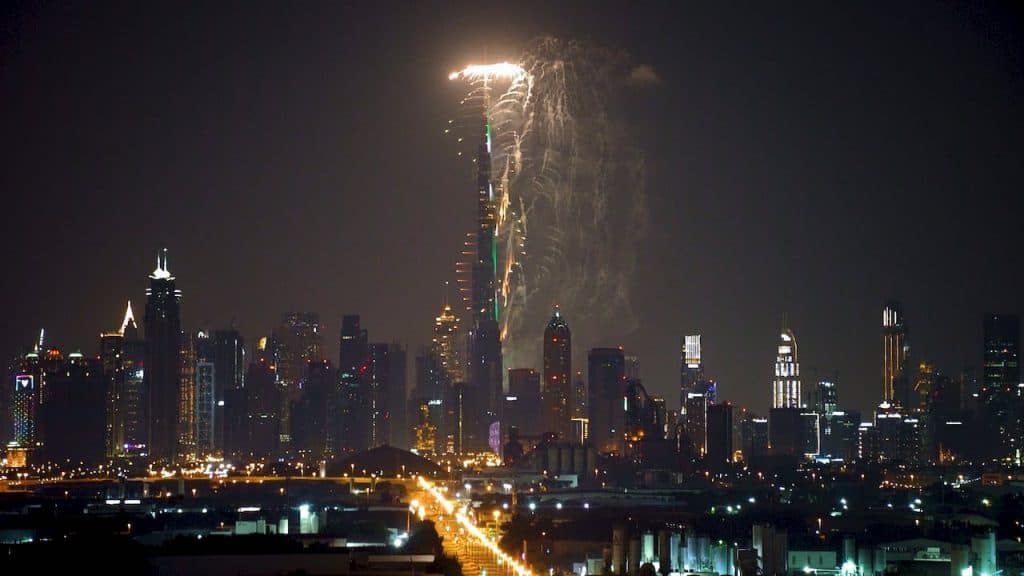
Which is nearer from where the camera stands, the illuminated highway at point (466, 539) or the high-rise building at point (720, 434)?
the illuminated highway at point (466, 539)

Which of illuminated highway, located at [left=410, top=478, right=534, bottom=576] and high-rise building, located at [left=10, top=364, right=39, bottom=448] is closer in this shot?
illuminated highway, located at [left=410, top=478, right=534, bottom=576]

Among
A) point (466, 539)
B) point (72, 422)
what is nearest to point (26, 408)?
point (72, 422)

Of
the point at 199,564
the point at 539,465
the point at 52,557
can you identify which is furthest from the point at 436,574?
the point at 539,465

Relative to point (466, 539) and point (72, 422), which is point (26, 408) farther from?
point (466, 539)

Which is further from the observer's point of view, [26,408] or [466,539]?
[26,408]

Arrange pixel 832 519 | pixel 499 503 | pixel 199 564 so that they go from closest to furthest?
pixel 199 564 < pixel 832 519 < pixel 499 503

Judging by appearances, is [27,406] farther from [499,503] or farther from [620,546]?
[620,546]

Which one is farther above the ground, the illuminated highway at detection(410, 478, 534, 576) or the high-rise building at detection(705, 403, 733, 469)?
the high-rise building at detection(705, 403, 733, 469)

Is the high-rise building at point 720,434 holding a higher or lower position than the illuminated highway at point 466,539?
higher
